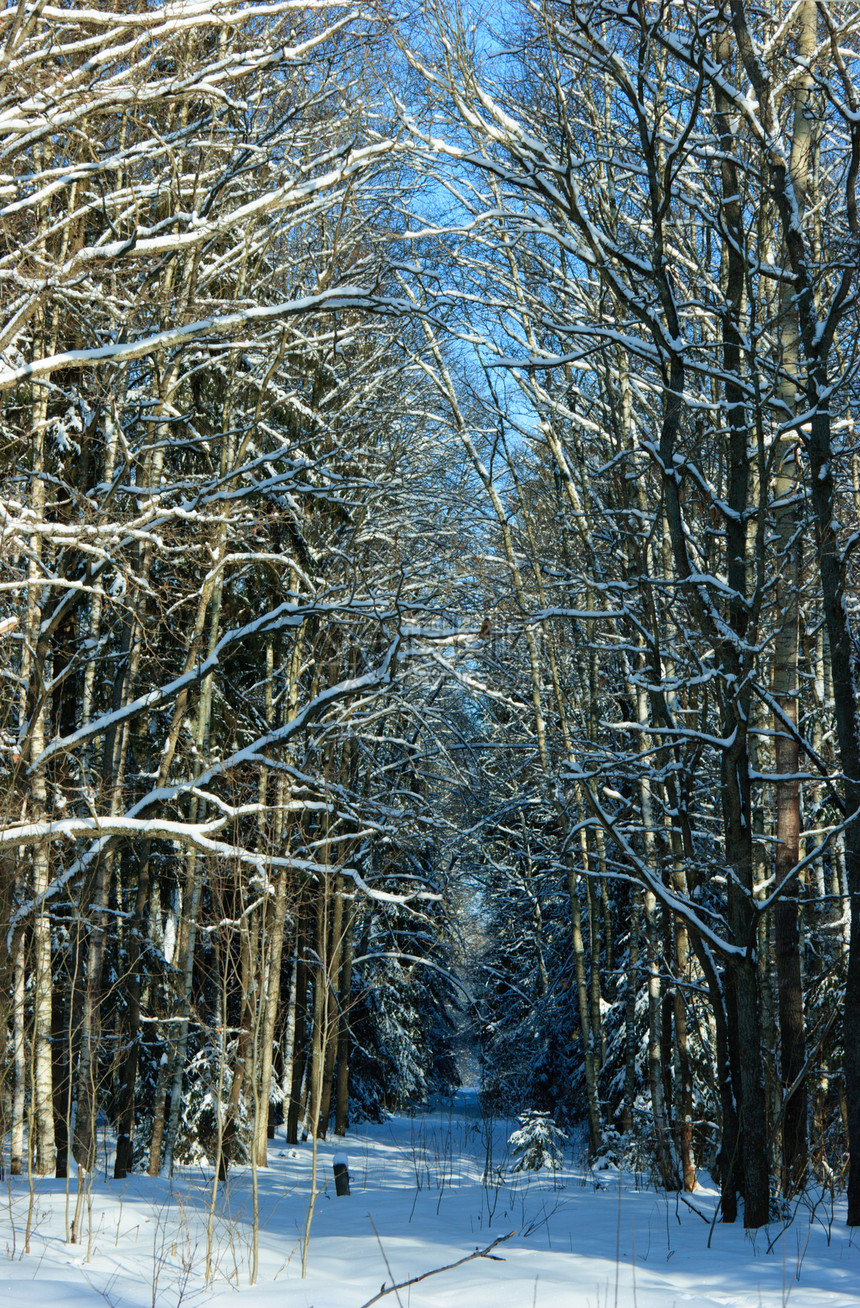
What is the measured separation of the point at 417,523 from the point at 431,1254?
10037mm

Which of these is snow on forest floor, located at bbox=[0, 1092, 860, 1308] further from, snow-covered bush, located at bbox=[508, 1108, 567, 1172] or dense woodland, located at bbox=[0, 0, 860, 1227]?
snow-covered bush, located at bbox=[508, 1108, 567, 1172]

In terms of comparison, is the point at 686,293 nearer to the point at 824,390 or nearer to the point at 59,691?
the point at 824,390

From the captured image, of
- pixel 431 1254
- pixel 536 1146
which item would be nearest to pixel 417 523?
pixel 536 1146

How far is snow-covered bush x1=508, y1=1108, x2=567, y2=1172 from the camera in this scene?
10859 mm

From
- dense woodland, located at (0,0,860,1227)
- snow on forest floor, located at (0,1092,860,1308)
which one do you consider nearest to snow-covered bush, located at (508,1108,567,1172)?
dense woodland, located at (0,0,860,1227)

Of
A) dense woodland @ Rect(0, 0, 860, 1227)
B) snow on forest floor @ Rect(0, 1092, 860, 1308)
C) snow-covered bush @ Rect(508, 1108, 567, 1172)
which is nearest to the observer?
snow on forest floor @ Rect(0, 1092, 860, 1308)

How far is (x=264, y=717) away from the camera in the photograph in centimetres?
1285

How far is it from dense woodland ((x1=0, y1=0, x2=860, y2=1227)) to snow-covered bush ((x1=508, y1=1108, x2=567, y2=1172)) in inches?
19.3

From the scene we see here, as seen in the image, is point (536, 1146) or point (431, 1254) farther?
point (536, 1146)

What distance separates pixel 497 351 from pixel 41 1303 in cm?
751

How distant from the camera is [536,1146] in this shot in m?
10.9

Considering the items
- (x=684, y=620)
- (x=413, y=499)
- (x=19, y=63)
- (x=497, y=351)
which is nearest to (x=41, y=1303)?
(x=19, y=63)

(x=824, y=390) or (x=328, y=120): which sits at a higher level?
(x=328, y=120)

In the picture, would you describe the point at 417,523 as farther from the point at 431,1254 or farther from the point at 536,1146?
the point at 431,1254
